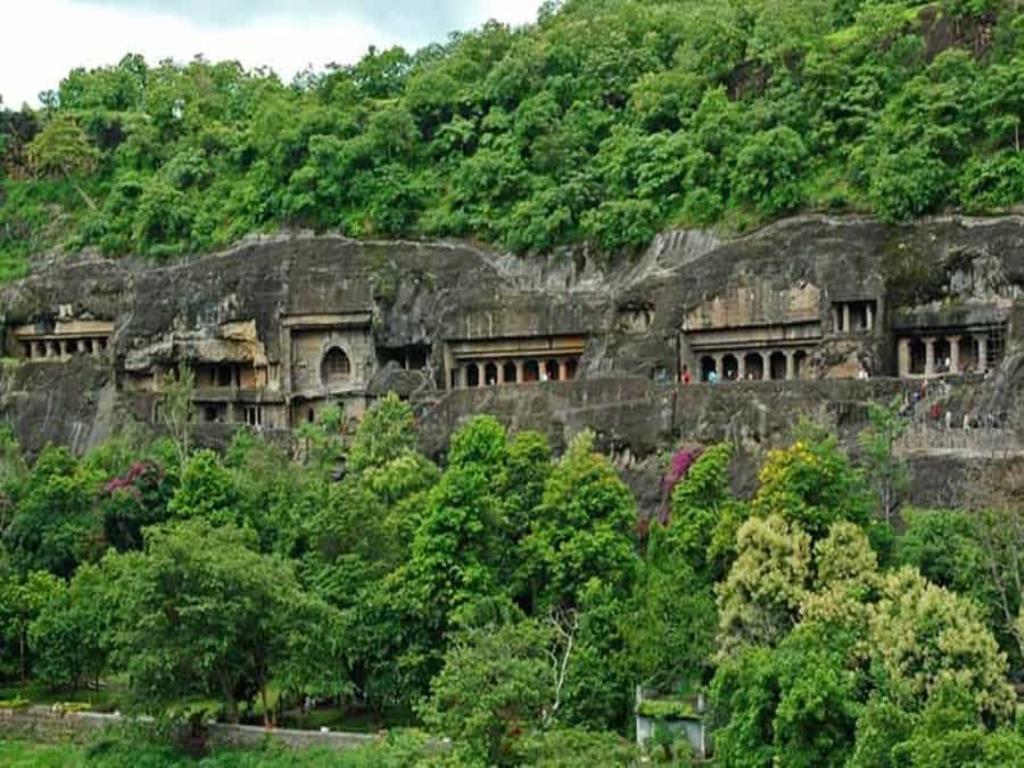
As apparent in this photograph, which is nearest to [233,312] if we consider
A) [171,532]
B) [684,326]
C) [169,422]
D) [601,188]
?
[169,422]

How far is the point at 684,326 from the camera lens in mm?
46062

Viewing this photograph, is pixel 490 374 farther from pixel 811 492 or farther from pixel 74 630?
pixel 811 492

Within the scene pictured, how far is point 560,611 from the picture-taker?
33094 mm

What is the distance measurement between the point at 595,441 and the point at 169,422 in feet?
53.0

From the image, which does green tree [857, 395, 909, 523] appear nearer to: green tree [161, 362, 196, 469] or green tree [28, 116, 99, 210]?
green tree [161, 362, 196, 469]

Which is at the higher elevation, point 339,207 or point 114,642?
point 339,207

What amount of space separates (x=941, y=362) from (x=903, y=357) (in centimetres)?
110

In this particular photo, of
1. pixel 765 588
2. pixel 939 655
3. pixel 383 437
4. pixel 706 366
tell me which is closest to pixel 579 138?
pixel 706 366

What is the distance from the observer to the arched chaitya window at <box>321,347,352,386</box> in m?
54.3

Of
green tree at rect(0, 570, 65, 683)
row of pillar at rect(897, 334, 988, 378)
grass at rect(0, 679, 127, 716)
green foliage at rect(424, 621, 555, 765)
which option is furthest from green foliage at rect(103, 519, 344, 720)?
row of pillar at rect(897, 334, 988, 378)

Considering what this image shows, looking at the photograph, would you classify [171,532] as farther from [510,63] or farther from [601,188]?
[510,63]

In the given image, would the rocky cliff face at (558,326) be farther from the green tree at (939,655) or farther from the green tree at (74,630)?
the green tree at (74,630)

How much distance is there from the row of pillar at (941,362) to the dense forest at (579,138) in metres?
3.96

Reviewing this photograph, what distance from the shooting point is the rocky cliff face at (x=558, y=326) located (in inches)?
1646
